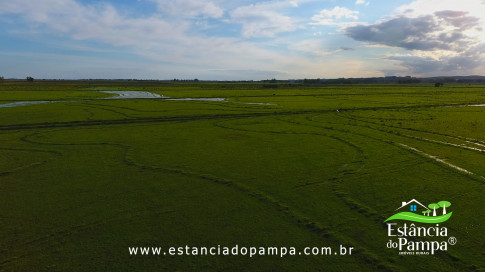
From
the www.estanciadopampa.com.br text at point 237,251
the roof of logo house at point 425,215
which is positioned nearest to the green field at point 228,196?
the www.estanciadopampa.com.br text at point 237,251

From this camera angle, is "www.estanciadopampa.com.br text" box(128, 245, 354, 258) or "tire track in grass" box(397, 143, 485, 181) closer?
"www.estanciadopampa.com.br text" box(128, 245, 354, 258)

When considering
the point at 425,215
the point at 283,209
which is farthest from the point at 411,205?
the point at 283,209

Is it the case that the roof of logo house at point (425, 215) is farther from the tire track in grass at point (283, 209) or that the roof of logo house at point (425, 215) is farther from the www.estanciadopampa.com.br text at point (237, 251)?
the www.estanciadopampa.com.br text at point (237, 251)

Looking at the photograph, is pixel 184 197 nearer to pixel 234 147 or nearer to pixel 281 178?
pixel 281 178

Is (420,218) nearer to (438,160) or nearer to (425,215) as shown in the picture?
(425,215)

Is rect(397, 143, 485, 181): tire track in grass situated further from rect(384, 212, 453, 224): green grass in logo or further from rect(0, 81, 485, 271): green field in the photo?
Result: rect(384, 212, 453, 224): green grass in logo

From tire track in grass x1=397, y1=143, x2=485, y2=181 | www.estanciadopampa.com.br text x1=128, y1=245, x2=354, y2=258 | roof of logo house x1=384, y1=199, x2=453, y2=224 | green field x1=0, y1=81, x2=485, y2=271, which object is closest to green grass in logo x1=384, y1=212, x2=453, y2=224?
roof of logo house x1=384, y1=199, x2=453, y2=224

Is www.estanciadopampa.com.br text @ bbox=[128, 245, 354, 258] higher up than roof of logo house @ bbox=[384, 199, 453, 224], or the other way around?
roof of logo house @ bbox=[384, 199, 453, 224]

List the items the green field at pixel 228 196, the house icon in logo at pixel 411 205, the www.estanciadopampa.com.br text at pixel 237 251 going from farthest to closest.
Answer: the house icon in logo at pixel 411 205, the www.estanciadopampa.com.br text at pixel 237 251, the green field at pixel 228 196

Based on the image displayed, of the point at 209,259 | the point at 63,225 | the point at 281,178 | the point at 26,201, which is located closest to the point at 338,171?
the point at 281,178
